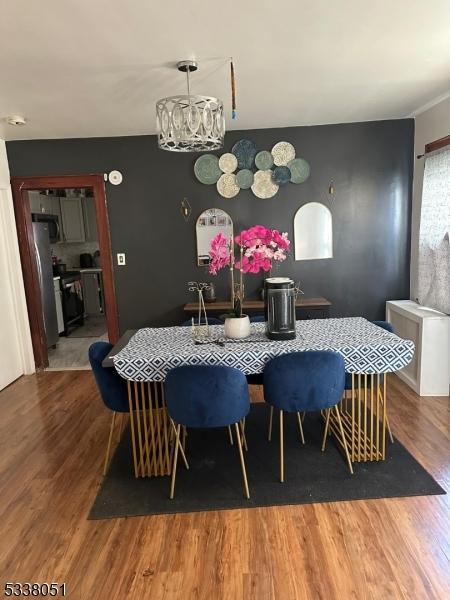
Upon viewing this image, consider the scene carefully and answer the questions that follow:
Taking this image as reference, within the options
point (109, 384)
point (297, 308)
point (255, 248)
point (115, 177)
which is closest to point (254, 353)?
point (255, 248)

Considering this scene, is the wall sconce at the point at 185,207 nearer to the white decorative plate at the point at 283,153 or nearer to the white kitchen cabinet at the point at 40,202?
the white decorative plate at the point at 283,153

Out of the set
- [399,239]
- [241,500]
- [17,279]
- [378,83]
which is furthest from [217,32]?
[17,279]

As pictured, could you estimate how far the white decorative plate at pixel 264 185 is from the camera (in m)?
4.14

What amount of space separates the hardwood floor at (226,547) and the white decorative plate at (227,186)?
2857 millimetres

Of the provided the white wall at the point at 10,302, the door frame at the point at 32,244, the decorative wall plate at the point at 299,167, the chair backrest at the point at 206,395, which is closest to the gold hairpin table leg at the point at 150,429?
the chair backrest at the point at 206,395

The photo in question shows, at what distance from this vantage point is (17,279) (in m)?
4.30

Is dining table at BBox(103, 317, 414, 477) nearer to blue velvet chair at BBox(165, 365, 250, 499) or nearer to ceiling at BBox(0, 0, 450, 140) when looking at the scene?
blue velvet chair at BBox(165, 365, 250, 499)

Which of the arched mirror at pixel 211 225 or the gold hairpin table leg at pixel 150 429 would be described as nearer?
the gold hairpin table leg at pixel 150 429

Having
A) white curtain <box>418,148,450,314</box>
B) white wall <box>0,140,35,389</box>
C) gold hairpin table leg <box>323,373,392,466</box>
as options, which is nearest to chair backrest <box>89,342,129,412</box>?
gold hairpin table leg <box>323,373,392,466</box>

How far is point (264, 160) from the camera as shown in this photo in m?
4.11

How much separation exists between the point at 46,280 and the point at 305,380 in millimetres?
4037

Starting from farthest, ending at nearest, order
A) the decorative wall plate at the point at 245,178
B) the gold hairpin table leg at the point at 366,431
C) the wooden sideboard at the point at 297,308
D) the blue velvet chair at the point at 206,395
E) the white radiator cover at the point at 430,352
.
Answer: the decorative wall plate at the point at 245,178 < the wooden sideboard at the point at 297,308 < the white radiator cover at the point at 430,352 < the gold hairpin table leg at the point at 366,431 < the blue velvet chair at the point at 206,395

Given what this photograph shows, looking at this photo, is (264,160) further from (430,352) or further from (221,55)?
(430,352)

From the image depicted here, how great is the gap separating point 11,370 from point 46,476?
210 centimetres
